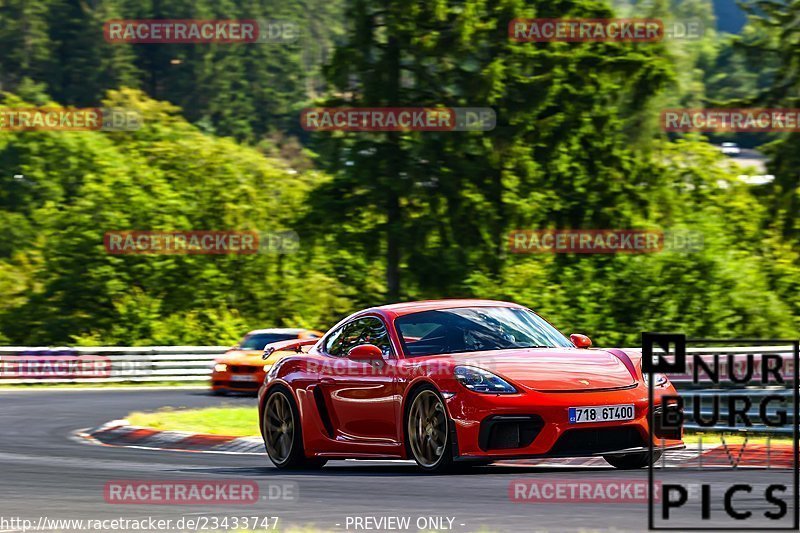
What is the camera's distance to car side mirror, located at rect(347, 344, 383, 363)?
11141 millimetres

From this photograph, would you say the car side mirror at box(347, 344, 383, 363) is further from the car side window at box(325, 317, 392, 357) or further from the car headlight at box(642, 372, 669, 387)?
the car headlight at box(642, 372, 669, 387)

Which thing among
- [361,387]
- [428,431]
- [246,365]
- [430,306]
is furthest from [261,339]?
[428,431]

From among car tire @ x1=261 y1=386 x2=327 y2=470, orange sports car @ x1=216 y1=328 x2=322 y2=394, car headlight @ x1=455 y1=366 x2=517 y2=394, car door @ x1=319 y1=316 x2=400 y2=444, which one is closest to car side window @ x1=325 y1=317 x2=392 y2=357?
car door @ x1=319 y1=316 x2=400 y2=444

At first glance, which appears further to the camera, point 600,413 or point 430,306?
point 430,306

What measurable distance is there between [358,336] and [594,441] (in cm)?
261

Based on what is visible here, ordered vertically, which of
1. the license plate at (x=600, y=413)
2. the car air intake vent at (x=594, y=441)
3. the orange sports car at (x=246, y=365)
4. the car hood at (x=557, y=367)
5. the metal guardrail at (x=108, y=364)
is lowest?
the metal guardrail at (x=108, y=364)

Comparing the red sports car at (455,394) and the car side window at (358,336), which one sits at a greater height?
the car side window at (358,336)

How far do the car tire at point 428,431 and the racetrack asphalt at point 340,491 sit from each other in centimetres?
14

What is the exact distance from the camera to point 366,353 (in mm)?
11180

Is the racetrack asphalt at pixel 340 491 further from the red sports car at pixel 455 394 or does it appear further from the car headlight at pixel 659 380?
the car headlight at pixel 659 380

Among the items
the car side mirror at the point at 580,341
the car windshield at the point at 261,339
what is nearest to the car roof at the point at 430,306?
the car side mirror at the point at 580,341

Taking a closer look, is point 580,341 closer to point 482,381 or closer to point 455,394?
point 482,381

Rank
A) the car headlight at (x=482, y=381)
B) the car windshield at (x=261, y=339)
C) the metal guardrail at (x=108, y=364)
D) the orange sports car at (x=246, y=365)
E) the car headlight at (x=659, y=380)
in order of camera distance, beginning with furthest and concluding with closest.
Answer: the metal guardrail at (x=108, y=364)
the car windshield at (x=261, y=339)
the orange sports car at (x=246, y=365)
the car headlight at (x=659, y=380)
the car headlight at (x=482, y=381)

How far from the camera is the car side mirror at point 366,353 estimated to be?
36.6 ft
